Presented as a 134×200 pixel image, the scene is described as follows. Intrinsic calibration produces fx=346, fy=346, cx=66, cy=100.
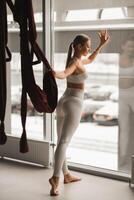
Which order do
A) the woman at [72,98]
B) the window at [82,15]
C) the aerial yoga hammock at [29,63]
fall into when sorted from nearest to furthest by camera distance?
A: the aerial yoga hammock at [29,63] < the woman at [72,98] < the window at [82,15]

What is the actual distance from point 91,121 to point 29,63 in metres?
2.00

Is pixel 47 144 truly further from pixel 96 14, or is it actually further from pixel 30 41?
pixel 30 41

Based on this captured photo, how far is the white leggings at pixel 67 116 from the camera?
8.43 feet

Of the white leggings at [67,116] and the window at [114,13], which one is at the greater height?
the window at [114,13]

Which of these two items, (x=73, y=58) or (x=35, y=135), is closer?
(x=73, y=58)

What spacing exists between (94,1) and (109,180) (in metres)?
1.60

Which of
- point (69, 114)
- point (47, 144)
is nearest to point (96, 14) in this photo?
point (69, 114)

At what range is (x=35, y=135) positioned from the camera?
3.76 m

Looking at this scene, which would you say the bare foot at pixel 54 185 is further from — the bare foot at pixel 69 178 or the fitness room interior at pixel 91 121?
the bare foot at pixel 69 178

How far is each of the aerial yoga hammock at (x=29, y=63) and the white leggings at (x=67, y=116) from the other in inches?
37.5

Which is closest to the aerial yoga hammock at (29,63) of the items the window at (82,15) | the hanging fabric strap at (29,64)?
the hanging fabric strap at (29,64)

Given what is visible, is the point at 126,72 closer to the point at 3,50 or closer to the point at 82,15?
the point at 82,15

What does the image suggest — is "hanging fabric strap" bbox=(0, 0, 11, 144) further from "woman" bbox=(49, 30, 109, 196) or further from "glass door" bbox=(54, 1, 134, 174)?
"glass door" bbox=(54, 1, 134, 174)

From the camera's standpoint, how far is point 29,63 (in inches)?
57.5
